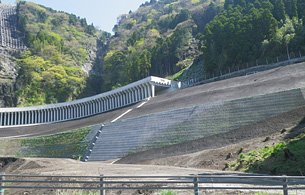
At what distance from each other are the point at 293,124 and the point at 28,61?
239 ft

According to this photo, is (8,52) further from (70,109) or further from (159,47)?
(159,47)

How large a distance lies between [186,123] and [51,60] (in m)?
69.3

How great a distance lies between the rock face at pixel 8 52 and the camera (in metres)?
69.3

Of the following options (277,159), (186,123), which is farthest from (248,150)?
(186,123)

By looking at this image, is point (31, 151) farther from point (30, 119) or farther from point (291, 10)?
point (291, 10)

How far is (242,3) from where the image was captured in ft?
237

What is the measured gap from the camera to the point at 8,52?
273ft

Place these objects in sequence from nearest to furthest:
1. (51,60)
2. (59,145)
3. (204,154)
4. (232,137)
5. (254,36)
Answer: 1. (204,154)
2. (232,137)
3. (59,145)
4. (254,36)
5. (51,60)

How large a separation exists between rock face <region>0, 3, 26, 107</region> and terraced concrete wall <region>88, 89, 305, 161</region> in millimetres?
47243

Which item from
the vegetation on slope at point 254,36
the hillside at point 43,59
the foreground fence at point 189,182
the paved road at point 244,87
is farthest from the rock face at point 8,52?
the foreground fence at point 189,182

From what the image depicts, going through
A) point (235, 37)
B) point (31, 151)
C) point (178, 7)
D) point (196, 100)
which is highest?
point (178, 7)

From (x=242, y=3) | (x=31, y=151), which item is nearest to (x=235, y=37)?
(x=242, y=3)

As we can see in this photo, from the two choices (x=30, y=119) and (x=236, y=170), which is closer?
(x=236, y=170)

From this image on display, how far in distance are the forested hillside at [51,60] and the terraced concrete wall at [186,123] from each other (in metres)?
47.1
